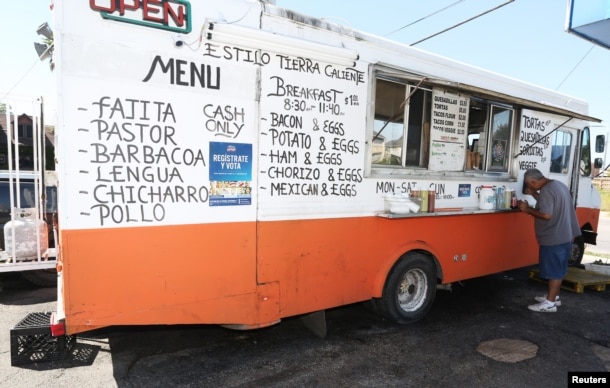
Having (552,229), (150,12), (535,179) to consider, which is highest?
(150,12)

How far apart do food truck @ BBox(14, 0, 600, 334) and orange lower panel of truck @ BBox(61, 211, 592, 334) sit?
13 mm

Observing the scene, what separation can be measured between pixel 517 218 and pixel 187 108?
15.9 feet

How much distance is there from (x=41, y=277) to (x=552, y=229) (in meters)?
6.98

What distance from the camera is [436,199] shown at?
461cm

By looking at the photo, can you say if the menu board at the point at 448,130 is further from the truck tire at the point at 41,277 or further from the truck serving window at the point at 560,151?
the truck tire at the point at 41,277

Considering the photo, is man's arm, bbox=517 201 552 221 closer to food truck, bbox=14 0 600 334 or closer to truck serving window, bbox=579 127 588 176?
food truck, bbox=14 0 600 334

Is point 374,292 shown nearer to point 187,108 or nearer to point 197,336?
point 197,336

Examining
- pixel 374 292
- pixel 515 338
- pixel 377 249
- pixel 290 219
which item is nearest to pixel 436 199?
pixel 377 249

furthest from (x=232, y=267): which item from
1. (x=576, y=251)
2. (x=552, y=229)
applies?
(x=576, y=251)

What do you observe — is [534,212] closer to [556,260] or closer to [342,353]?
[556,260]

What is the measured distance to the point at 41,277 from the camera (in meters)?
5.49

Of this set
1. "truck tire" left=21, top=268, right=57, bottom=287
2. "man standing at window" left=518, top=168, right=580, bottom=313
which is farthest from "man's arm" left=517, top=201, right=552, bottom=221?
"truck tire" left=21, top=268, right=57, bottom=287

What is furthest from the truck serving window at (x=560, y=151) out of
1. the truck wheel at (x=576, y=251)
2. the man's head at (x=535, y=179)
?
the truck wheel at (x=576, y=251)

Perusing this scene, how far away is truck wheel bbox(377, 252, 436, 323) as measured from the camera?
4.33 m
